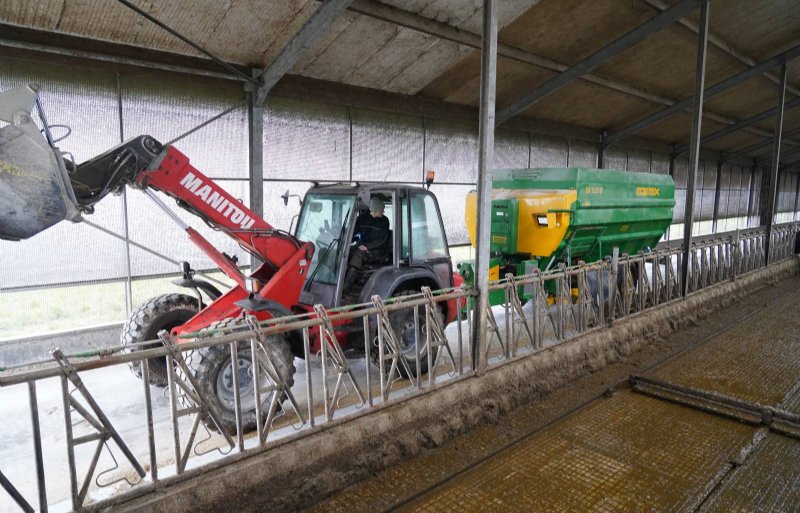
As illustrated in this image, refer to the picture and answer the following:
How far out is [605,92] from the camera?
11438mm

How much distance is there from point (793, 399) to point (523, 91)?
6978 mm

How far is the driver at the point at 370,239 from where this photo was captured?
5.06 meters

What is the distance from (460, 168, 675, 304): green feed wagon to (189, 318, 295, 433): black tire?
3.40 m

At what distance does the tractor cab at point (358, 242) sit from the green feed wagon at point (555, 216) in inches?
65.8

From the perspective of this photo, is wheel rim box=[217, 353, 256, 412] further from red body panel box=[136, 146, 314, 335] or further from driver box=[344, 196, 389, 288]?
driver box=[344, 196, 389, 288]

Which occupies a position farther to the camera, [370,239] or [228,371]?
[370,239]

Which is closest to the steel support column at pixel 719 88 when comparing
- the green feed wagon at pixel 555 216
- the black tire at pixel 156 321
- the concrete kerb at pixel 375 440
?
the green feed wagon at pixel 555 216

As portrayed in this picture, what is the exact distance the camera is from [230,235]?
4.54 metres

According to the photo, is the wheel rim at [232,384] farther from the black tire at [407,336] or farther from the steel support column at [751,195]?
the steel support column at [751,195]

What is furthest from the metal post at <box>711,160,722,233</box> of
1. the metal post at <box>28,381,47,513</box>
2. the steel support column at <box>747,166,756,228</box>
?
the metal post at <box>28,381,47,513</box>

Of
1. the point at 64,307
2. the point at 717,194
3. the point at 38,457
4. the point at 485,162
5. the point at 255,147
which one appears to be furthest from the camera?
the point at 717,194

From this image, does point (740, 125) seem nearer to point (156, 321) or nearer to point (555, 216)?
point (555, 216)

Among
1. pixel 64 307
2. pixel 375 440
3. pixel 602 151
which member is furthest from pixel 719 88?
pixel 64 307

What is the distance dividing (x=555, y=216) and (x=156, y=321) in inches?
200
